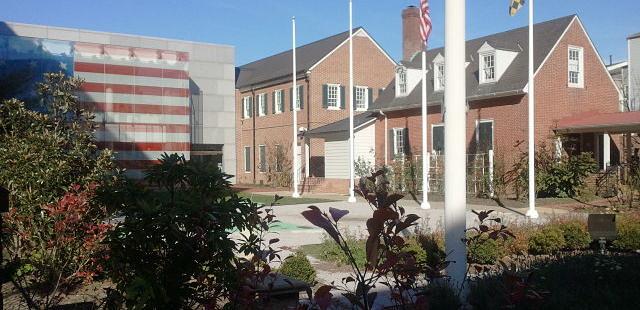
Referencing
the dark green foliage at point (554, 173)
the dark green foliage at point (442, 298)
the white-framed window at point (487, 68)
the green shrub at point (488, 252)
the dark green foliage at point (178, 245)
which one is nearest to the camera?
the dark green foliage at point (178, 245)

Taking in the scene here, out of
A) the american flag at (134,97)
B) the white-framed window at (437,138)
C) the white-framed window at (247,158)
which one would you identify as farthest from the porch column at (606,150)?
the white-framed window at (247,158)

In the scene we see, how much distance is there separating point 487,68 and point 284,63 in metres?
16.6

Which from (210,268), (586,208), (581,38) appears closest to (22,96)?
(210,268)

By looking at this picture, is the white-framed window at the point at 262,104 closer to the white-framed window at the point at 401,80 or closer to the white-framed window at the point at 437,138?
the white-framed window at the point at 401,80

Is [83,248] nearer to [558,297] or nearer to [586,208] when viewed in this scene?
[558,297]

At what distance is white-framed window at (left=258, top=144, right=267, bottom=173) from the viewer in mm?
38000

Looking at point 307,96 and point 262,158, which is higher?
point 307,96

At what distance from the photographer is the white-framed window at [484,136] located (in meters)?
24.8

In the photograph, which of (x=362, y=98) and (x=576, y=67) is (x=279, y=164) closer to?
(x=362, y=98)

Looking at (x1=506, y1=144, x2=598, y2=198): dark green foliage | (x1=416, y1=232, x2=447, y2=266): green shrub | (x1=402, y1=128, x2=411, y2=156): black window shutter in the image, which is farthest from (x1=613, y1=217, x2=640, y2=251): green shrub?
(x1=402, y1=128, x2=411, y2=156): black window shutter

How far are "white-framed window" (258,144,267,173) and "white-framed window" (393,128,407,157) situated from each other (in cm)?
1082

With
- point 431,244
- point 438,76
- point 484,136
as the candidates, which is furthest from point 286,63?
point 431,244

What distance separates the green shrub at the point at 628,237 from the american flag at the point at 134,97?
9.26 metres

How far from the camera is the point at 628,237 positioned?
979cm
